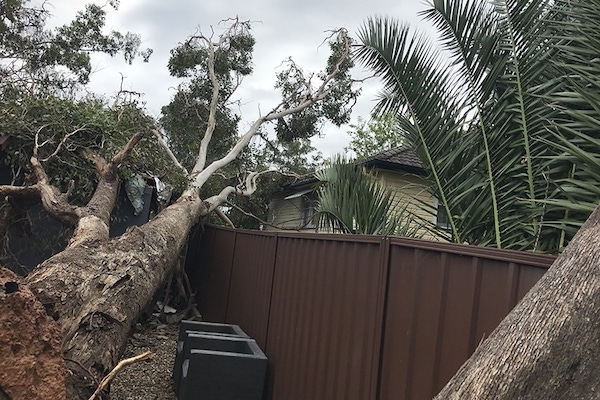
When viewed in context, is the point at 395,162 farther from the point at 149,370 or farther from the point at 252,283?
the point at 149,370

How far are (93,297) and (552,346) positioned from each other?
2.75 metres

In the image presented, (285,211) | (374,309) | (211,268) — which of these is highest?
(285,211)

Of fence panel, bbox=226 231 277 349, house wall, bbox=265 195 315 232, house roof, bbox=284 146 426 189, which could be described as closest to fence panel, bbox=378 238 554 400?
fence panel, bbox=226 231 277 349

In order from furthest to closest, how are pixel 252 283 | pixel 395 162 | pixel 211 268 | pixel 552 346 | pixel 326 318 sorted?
pixel 395 162 → pixel 211 268 → pixel 252 283 → pixel 326 318 → pixel 552 346

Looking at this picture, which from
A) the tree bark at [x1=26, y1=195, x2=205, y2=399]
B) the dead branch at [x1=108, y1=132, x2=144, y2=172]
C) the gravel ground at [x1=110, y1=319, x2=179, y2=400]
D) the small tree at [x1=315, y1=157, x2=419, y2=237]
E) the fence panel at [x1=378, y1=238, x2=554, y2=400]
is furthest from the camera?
the dead branch at [x1=108, y1=132, x2=144, y2=172]

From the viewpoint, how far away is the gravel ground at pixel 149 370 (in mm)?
5559

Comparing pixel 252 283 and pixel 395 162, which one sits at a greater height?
pixel 395 162

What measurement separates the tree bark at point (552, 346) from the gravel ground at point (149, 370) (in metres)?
3.39

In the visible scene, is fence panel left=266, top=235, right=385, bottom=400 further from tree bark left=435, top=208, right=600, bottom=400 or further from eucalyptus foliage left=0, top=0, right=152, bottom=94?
eucalyptus foliage left=0, top=0, right=152, bottom=94

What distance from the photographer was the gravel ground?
5.56 meters

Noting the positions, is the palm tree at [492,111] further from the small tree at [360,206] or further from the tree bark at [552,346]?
the tree bark at [552,346]

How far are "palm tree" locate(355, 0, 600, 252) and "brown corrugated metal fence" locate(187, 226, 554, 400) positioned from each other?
0.99m

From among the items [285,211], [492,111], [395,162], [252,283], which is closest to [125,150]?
[252,283]

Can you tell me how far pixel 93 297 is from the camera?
325 centimetres
